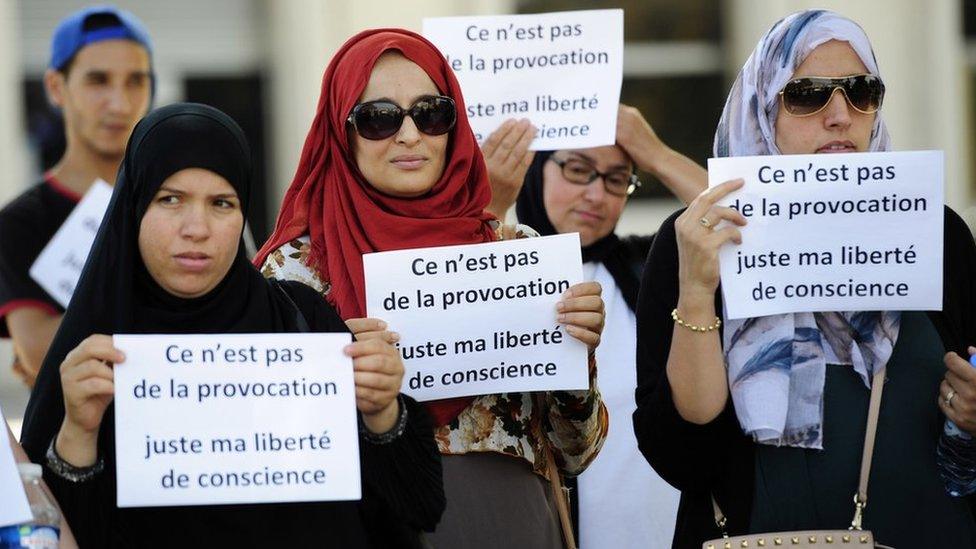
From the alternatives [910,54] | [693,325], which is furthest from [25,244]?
[910,54]

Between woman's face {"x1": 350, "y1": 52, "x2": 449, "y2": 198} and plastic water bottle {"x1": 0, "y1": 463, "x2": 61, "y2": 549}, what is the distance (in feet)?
3.71

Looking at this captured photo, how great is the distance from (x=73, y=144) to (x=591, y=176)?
1.83 metres

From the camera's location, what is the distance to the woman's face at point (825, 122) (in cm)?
349

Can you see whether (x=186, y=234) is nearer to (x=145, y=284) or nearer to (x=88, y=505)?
(x=145, y=284)

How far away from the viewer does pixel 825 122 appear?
350 cm

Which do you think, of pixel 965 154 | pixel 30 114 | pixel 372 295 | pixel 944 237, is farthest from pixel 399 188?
pixel 965 154

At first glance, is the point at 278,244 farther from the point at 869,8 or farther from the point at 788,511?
the point at 869,8

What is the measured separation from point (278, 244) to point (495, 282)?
0.48 metres

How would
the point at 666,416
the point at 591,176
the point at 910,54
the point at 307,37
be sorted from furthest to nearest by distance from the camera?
the point at 910,54
the point at 307,37
the point at 591,176
the point at 666,416

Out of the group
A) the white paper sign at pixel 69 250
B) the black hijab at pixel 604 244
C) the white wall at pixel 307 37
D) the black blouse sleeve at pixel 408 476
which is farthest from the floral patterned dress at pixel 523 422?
the white wall at pixel 307 37

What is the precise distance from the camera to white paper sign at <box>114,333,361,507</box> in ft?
9.55

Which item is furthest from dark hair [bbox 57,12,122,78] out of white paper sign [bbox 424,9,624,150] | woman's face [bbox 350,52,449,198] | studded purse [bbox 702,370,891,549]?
studded purse [bbox 702,370,891,549]

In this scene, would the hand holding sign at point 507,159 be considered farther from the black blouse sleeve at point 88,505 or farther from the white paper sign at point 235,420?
the black blouse sleeve at point 88,505

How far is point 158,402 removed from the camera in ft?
9.63
